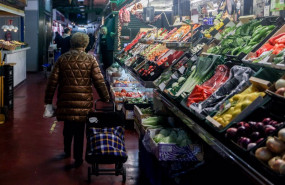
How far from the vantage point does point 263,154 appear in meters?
2.30

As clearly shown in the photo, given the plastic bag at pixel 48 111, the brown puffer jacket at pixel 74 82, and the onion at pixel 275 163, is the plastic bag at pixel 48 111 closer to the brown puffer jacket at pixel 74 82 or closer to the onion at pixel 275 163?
the brown puffer jacket at pixel 74 82

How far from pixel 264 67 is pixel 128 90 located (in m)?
6.07

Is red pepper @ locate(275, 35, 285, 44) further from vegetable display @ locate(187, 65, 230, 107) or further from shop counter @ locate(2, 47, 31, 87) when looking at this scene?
shop counter @ locate(2, 47, 31, 87)

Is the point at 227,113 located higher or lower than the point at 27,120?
higher

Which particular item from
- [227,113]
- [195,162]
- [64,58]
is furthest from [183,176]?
[64,58]

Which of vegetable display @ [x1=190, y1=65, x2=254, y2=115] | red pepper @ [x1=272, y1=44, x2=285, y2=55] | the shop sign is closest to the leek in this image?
vegetable display @ [x1=190, y1=65, x2=254, y2=115]

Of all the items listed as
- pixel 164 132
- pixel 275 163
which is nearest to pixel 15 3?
pixel 164 132

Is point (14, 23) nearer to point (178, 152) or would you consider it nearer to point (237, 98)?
point (178, 152)

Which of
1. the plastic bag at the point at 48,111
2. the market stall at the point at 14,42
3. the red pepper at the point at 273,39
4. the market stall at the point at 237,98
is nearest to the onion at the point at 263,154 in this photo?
the market stall at the point at 237,98

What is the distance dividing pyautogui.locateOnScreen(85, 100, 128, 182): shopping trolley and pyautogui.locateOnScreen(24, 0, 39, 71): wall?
13.2 metres

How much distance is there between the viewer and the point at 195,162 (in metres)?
3.69

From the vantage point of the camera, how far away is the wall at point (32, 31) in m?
16.9

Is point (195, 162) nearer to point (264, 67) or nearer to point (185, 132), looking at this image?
A: point (185, 132)

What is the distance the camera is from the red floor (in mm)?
4648
